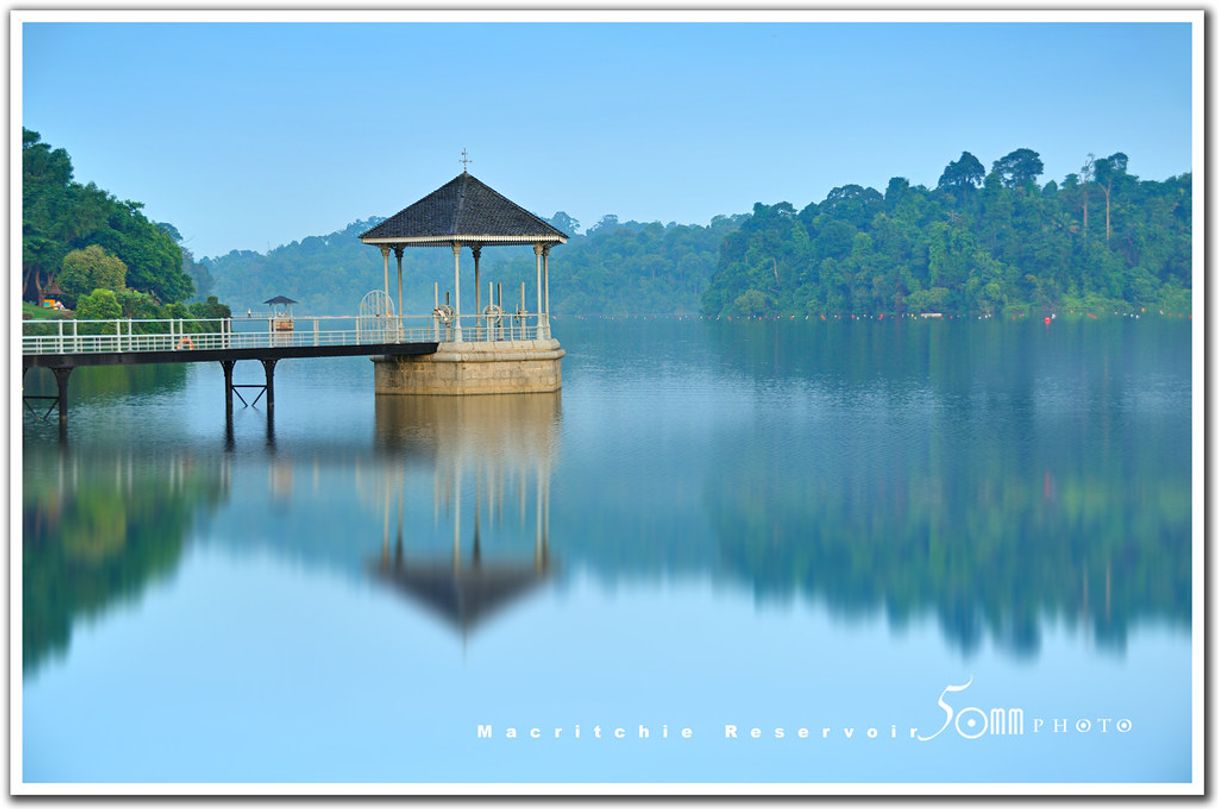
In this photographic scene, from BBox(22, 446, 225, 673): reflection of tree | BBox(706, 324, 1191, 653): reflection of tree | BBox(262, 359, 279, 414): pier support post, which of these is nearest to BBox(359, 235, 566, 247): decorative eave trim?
BBox(262, 359, 279, 414): pier support post

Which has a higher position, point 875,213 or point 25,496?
point 875,213

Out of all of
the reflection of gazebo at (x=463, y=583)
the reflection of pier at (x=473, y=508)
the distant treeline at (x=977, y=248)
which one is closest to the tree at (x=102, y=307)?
the reflection of pier at (x=473, y=508)

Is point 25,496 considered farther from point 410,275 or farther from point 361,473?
point 410,275

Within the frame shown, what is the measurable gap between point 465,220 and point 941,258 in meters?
91.4

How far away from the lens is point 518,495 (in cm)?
2200

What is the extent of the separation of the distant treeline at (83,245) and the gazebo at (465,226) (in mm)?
28892

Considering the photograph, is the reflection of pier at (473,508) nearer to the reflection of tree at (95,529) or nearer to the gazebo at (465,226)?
the reflection of tree at (95,529)

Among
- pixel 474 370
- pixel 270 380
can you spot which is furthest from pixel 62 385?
pixel 474 370

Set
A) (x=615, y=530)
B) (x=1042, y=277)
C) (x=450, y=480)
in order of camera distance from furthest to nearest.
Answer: (x=1042, y=277)
(x=450, y=480)
(x=615, y=530)

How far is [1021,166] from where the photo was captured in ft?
430

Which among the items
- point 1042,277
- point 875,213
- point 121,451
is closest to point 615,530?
point 121,451

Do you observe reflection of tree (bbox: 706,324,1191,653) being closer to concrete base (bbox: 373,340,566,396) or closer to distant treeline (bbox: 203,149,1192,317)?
concrete base (bbox: 373,340,566,396)
